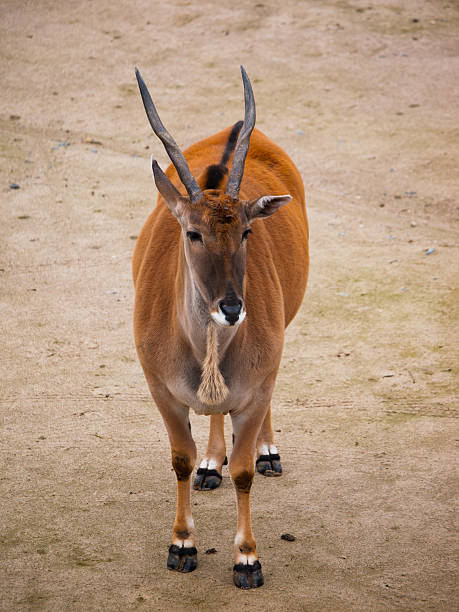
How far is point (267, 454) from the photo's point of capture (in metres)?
4.65

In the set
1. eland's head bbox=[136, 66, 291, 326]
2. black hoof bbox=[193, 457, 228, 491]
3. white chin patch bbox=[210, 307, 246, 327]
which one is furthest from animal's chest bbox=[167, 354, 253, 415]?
black hoof bbox=[193, 457, 228, 491]

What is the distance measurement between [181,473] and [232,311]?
3.78 ft

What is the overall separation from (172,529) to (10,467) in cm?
111

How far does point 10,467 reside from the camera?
452cm

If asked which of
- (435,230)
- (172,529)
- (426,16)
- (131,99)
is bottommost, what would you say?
(172,529)

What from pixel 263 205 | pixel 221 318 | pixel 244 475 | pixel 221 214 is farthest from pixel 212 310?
pixel 244 475

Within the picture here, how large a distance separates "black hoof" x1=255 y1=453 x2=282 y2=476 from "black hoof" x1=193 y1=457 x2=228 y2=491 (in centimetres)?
26

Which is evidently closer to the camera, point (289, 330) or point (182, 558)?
point (182, 558)

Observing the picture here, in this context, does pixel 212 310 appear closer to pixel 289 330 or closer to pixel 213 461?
pixel 213 461

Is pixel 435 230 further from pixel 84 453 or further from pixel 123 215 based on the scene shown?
pixel 84 453

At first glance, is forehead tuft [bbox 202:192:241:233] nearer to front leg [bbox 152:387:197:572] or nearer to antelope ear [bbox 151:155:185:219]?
antelope ear [bbox 151:155:185:219]

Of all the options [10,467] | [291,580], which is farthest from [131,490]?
[291,580]

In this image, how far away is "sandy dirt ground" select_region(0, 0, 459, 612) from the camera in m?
3.76

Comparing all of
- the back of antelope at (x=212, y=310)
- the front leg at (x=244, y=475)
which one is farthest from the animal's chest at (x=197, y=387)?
the front leg at (x=244, y=475)
